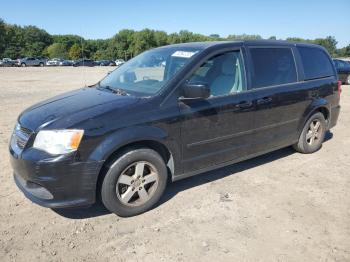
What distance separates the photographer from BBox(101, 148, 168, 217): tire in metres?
3.46

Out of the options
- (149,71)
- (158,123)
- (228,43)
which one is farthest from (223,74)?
(158,123)

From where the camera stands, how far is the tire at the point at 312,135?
5.57m

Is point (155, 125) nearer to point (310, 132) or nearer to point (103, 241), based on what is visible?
point (103, 241)

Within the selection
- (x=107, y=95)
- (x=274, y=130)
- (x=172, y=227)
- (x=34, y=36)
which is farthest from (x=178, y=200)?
(x=34, y=36)

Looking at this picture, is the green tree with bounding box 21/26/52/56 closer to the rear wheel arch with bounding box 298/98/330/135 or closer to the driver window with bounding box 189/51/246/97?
the rear wheel arch with bounding box 298/98/330/135

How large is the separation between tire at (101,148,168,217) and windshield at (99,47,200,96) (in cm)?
75

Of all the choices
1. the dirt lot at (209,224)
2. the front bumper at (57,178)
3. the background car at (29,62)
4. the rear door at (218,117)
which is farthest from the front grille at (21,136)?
the background car at (29,62)

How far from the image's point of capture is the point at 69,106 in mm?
3699

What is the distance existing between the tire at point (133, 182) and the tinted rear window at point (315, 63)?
3.09 meters

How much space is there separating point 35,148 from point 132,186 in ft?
3.48

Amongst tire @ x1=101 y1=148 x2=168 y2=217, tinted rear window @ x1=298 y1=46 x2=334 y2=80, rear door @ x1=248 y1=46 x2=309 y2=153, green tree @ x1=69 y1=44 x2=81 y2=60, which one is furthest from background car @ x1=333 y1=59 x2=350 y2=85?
green tree @ x1=69 y1=44 x2=81 y2=60

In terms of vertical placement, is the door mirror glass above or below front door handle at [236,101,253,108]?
above

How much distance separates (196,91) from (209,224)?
142 cm

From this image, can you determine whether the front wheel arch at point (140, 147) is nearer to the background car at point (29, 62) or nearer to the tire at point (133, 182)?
the tire at point (133, 182)
